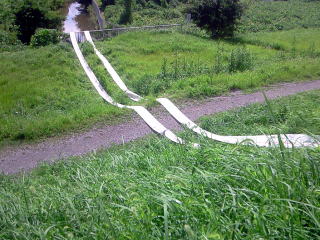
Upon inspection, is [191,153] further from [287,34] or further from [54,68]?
[287,34]

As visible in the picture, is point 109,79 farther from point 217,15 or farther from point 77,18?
point 77,18

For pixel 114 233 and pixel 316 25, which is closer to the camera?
pixel 114 233

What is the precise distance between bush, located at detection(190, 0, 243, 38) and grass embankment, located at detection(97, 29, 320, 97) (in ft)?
4.42

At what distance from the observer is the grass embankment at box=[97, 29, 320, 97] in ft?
29.7

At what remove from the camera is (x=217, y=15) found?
1789 centimetres

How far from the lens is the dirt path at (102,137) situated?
625cm

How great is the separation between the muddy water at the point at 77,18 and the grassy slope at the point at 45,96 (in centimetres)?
1468

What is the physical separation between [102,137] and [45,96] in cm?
312

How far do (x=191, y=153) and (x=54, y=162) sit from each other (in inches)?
118

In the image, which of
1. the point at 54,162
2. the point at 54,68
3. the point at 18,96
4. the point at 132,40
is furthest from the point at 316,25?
the point at 54,162

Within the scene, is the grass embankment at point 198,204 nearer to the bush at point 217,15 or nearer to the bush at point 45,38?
the bush at point 45,38

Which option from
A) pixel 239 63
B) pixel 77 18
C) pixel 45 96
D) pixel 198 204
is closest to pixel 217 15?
pixel 239 63

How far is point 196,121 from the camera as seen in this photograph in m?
7.10

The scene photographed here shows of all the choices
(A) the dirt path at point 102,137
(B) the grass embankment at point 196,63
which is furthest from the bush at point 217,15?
(A) the dirt path at point 102,137
